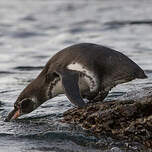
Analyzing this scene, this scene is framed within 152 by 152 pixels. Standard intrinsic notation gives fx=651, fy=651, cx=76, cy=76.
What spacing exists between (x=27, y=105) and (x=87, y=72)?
1.04 metres

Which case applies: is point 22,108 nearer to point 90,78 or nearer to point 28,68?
point 90,78

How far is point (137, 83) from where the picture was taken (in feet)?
33.8

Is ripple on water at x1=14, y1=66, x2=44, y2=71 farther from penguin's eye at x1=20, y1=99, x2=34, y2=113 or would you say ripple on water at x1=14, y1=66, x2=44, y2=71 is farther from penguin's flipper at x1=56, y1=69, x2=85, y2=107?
penguin's flipper at x1=56, y1=69, x2=85, y2=107

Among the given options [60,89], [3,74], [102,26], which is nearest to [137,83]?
[60,89]

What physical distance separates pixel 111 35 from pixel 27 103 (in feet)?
28.2

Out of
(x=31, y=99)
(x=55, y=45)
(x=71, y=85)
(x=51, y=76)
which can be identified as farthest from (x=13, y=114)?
(x=55, y=45)

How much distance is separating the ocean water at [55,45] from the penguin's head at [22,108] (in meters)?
0.11

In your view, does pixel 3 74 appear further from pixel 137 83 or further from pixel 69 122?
pixel 69 122

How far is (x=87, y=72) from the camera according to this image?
815cm

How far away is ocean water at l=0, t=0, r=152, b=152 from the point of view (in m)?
7.52

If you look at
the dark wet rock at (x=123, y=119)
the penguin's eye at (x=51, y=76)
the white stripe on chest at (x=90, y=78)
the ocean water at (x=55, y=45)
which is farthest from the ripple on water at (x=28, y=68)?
the dark wet rock at (x=123, y=119)

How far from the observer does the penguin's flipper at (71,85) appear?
7.63m

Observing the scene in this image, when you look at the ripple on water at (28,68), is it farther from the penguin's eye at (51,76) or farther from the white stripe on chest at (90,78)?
the white stripe on chest at (90,78)

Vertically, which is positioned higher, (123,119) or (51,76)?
(51,76)
